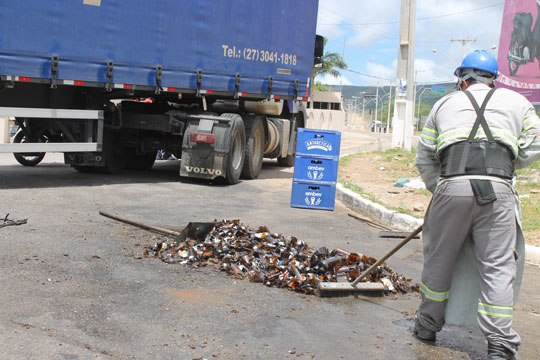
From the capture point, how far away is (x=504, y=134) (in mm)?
3863

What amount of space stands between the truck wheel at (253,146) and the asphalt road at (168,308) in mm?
4790

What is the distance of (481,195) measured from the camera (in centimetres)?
378

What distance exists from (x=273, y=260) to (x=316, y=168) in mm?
4429

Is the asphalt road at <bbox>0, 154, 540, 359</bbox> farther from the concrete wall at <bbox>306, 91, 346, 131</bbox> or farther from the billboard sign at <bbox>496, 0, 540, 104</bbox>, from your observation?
the concrete wall at <bbox>306, 91, 346, 131</bbox>

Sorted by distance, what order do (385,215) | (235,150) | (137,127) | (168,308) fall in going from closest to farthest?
(168,308), (385,215), (137,127), (235,150)

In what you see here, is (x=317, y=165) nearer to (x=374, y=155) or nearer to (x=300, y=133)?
(x=300, y=133)

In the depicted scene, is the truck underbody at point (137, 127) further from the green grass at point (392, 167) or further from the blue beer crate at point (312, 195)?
the green grass at point (392, 167)

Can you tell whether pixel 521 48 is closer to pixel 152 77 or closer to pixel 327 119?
pixel 152 77

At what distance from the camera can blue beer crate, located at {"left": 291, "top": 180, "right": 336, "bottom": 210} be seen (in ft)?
31.8

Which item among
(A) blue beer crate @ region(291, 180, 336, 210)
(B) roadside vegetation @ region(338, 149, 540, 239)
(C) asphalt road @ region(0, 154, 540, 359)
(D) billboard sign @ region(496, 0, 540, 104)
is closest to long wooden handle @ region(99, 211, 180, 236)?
(C) asphalt road @ region(0, 154, 540, 359)

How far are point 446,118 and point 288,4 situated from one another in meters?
9.42

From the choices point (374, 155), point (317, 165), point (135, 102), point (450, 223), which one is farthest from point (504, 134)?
point (374, 155)

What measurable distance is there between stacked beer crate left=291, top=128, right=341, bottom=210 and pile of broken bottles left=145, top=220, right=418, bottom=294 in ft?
11.6

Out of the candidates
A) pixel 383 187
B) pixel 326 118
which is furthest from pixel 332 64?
pixel 383 187
